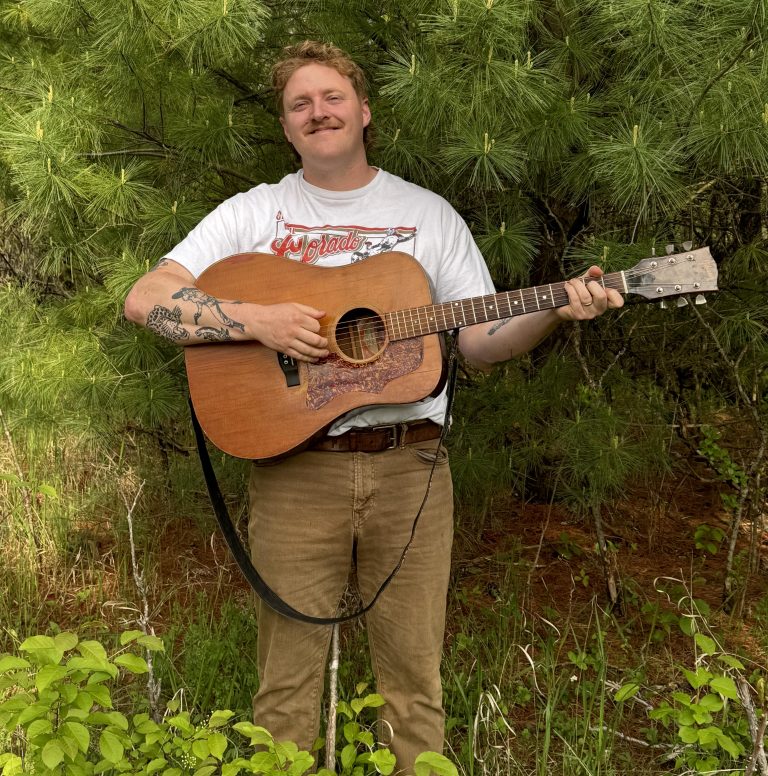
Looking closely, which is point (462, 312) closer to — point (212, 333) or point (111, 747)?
point (212, 333)

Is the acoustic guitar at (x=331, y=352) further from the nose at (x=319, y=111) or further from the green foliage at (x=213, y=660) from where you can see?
the green foliage at (x=213, y=660)

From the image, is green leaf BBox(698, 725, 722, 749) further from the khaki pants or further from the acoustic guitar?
the acoustic guitar

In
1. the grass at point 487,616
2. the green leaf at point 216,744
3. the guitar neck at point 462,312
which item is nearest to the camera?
the green leaf at point 216,744

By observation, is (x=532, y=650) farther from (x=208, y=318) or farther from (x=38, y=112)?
(x=38, y=112)

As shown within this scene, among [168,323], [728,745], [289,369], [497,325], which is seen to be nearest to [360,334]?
[289,369]

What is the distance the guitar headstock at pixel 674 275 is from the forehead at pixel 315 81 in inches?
34.1

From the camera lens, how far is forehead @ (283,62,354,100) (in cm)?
197

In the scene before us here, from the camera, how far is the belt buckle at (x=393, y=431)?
1.94 m

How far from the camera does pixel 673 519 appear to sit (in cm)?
398

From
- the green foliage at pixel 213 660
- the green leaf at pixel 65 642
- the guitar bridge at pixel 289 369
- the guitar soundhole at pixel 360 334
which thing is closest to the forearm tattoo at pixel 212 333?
the guitar bridge at pixel 289 369

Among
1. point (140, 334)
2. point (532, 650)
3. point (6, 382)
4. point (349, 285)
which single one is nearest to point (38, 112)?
point (140, 334)

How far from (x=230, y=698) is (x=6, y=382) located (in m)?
1.31

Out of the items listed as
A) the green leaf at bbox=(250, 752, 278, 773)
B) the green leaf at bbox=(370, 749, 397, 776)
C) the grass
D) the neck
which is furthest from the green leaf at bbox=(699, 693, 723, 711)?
the neck

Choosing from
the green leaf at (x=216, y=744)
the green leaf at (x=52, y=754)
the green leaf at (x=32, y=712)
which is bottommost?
the green leaf at (x=216, y=744)
